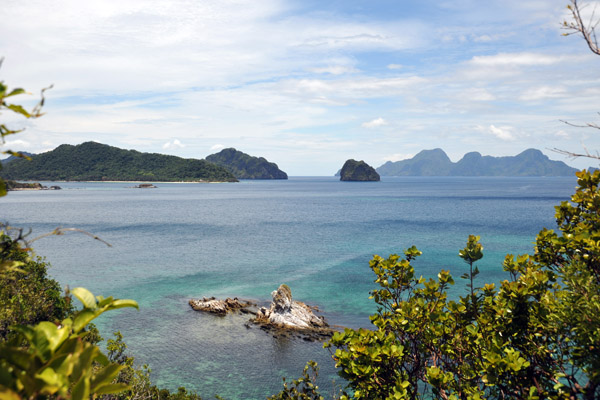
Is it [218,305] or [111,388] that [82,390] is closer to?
[111,388]

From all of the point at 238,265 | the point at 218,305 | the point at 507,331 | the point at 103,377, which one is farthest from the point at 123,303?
the point at 238,265

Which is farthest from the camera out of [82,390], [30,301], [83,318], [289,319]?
[289,319]

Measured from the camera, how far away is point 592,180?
32.1 ft

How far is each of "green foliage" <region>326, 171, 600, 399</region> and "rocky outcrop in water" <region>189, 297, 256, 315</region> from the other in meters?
39.1

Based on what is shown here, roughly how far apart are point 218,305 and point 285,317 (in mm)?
9211

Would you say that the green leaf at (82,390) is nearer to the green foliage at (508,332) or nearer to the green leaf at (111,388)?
the green leaf at (111,388)

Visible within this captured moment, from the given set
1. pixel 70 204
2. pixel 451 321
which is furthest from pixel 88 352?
pixel 70 204

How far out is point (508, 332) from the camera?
9.22 meters

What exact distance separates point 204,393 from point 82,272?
136 ft

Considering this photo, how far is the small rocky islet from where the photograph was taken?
134ft

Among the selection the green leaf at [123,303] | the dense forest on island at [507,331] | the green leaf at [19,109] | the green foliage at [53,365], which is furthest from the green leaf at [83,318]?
the dense forest on island at [507,331]

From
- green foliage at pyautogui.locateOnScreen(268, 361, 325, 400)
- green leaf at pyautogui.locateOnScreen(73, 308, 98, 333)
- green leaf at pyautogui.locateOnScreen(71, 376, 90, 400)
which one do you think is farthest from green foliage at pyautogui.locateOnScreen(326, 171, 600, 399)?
green leaf at pyautogui.locateOnScreen(71, 376, 90, 400)

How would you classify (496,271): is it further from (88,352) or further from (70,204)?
(70,204)

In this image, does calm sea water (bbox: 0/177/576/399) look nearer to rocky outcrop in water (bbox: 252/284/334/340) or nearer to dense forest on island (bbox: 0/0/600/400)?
rocky outcrop in water (bbox: 252/284/334/340)
